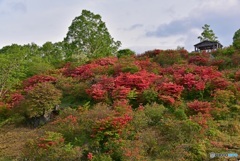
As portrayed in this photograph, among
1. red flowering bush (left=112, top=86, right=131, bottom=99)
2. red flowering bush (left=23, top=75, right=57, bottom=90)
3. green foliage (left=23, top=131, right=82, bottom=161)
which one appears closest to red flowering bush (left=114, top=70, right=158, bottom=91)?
red flowering bush (left=112, top=86, right=131, bottom=99)

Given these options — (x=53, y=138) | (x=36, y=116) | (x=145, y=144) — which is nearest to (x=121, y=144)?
(x=145, y=144)

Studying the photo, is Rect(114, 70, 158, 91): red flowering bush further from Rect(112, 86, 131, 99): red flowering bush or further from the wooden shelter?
the wooden shelter

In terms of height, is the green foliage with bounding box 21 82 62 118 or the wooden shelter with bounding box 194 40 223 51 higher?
the wooden shelter with bounding box 194 40 223 51

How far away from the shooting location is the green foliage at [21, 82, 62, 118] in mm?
17578

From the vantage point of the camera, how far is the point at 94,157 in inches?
513

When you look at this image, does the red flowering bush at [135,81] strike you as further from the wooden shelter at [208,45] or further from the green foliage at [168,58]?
the wooden shelter at [208,45]

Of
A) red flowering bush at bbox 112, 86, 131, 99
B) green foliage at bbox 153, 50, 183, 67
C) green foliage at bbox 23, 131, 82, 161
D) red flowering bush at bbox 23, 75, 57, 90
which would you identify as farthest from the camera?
green foliage at bbox 153, 50, 183, 67

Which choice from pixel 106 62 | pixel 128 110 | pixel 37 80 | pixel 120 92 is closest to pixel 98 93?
pixel 120 92

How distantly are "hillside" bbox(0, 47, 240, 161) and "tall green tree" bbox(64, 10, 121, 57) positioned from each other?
1049 cm

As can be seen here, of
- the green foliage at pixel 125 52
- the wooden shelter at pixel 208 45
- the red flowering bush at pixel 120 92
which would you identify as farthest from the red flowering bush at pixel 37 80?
the wooden shelter at pixel 208 45

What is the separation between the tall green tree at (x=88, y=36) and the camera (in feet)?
112

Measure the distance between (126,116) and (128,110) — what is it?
4.09ft

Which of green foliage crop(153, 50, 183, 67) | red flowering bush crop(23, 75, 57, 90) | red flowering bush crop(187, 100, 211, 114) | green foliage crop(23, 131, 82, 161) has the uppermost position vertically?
green foliage crop(153, 50, 183, 67)

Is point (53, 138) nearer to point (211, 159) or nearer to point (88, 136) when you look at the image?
point (88, 136)
